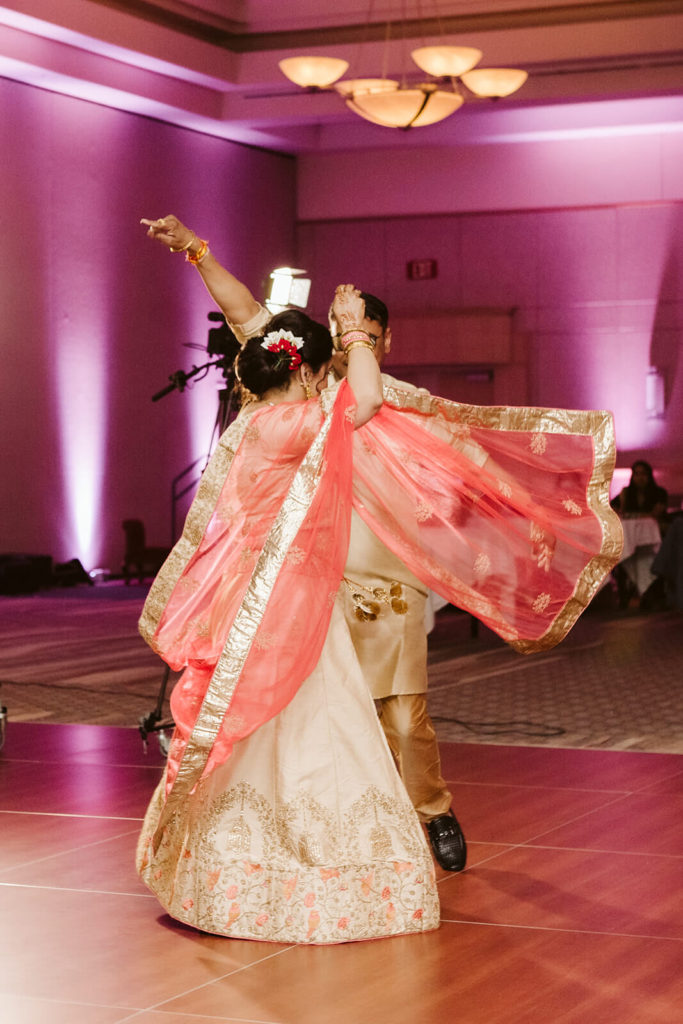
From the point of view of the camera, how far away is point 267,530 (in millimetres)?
3107

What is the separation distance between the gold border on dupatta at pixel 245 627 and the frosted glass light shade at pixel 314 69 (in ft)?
22.9

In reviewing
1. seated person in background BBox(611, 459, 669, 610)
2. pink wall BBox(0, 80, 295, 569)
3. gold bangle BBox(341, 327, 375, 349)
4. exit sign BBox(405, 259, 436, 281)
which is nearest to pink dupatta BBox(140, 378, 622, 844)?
gold bangle BBox(341, 327, 375, 349)

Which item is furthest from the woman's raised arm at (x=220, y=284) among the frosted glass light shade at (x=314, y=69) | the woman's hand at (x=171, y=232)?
the frosted glass light shade at (x=314, y=69)

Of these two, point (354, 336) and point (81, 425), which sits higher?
point (354, 336)

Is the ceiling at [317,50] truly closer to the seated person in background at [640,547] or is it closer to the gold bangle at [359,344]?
the seated person in background at [640,547]

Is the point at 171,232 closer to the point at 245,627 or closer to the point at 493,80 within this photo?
the point at 245,627

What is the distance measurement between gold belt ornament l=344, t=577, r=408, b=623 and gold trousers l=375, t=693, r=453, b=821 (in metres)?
0.19

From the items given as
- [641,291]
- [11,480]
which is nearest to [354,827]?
[11,480]

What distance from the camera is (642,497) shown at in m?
10.9

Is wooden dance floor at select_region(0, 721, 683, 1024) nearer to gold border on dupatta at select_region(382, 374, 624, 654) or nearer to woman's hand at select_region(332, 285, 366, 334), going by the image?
gold border on dupatta at select_region(382, 374, 624, 654)

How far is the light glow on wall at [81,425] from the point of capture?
12148 mm

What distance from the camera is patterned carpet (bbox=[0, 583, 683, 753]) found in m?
5.57

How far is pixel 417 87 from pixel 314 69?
2.29ft

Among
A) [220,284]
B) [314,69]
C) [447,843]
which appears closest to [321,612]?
[447,843]
